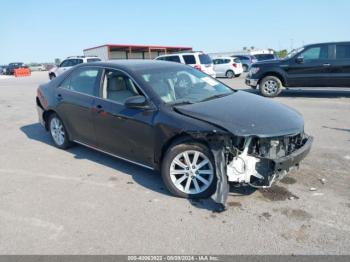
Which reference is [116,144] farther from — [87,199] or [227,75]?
[227,75]

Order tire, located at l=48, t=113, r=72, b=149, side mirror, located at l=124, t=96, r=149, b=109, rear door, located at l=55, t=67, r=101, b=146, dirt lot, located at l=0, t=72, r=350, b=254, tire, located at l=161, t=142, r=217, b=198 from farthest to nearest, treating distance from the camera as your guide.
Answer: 1. tire, located at l=48, t=113, r=72, b=149
2. rear door, located at l=55, t=67, r=101, b=146
3. side mirror, located at l=124, t=96, r=149, b=109
4. tire, located at l=161, t=142, r=217, b=198
5. dirt lot, located at l=0, t=72, r=350, b=254

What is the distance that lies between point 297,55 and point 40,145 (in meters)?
8.76

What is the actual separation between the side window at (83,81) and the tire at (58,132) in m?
0.63

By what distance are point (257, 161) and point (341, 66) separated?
28.1ft

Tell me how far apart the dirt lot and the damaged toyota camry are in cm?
29

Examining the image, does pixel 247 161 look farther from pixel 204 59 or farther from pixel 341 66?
pixel 204 59

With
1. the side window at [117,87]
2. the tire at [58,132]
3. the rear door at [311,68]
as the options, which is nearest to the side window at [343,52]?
the rear door at [311,68]

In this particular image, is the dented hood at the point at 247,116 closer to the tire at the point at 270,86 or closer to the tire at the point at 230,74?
the tire at the point at 270,86

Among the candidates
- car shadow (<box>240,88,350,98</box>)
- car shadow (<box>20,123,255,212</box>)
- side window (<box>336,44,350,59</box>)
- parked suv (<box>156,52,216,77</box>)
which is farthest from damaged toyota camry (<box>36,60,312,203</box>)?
parked suv (<box>156,52,216,77</box>)

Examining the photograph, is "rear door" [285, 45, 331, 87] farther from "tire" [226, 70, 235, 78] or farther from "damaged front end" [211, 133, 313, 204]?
"tire" [226, 70, 235, 78]

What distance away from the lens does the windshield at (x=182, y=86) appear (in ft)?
13.5

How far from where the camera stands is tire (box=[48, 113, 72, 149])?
5492mm

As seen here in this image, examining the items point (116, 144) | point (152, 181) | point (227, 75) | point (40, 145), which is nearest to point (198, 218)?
point (152, 181)

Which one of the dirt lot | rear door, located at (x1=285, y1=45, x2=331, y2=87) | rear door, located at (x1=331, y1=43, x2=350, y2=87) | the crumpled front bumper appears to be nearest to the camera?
the dirt lot
